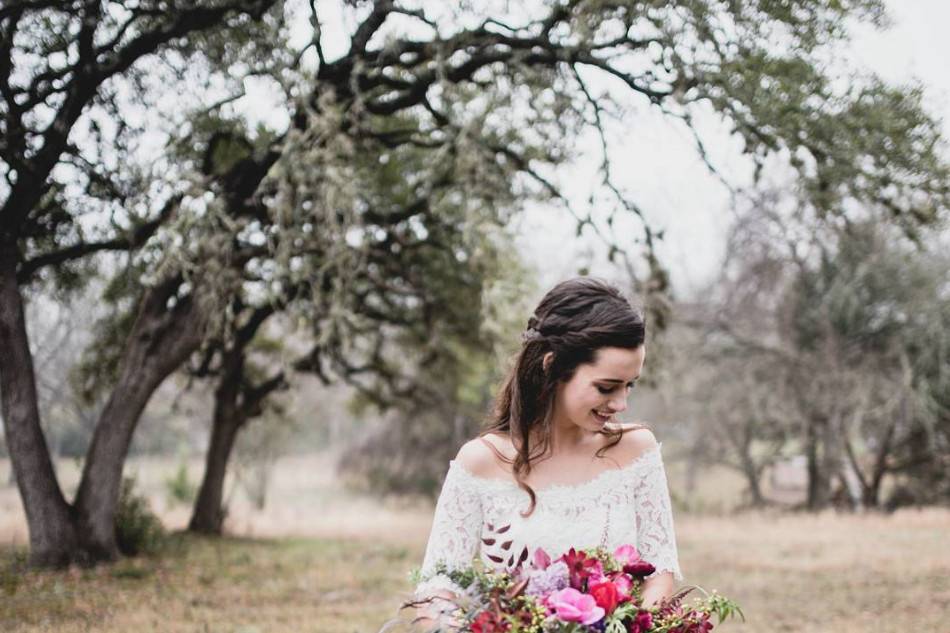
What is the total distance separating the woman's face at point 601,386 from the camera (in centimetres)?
277

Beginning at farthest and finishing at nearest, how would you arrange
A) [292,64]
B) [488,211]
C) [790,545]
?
[790,545]
[488,211]
[292,64]

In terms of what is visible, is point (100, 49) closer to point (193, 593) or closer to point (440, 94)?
point (440, 94)

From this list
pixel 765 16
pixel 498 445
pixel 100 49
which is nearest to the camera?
pixel 498 445

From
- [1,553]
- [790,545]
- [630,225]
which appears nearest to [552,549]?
[630,225]

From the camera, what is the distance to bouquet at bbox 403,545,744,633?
2.14 meters

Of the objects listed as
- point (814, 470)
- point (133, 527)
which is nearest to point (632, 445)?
point (133, 527)

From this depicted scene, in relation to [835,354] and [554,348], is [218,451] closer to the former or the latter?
[554,348]

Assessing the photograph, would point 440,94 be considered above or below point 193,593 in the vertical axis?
above

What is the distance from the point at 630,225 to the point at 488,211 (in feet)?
5.82

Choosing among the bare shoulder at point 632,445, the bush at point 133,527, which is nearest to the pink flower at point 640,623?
the bare shoulder at point 632,445

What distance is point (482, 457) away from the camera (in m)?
3.00

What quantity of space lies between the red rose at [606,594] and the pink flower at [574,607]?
0.02m

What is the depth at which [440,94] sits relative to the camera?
9289mm

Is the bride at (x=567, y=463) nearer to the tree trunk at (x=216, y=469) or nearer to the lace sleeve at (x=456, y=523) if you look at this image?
the lace sleeve at (x=456, y=523)
